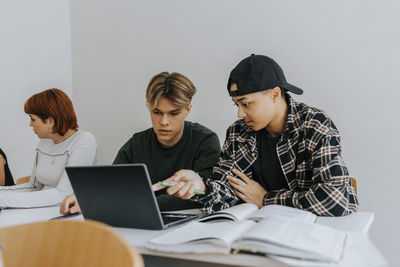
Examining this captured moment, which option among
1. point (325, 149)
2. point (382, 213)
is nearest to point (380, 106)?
point (382, 213)

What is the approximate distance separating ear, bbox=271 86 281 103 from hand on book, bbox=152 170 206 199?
41 centimetres

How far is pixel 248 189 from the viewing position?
4.93 ft

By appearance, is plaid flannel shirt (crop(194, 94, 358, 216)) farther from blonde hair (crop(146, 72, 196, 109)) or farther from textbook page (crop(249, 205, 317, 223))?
blonde hair (crop(146, 72, 196, 109))

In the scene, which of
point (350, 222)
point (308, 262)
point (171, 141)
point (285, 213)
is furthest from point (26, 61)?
point (308, 262)

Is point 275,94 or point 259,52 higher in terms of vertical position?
point 259,52

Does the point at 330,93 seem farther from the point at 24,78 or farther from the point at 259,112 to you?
the point at 24,78

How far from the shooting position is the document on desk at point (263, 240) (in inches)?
34.3

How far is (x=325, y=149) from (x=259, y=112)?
0.88ft

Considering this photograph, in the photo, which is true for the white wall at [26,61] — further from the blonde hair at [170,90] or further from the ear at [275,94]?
the ear at [275,94]

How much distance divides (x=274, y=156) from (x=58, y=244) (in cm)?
98

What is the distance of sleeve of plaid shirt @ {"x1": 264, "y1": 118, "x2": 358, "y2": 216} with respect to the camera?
129 centimetres

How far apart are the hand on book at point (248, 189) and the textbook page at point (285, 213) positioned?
181 mm

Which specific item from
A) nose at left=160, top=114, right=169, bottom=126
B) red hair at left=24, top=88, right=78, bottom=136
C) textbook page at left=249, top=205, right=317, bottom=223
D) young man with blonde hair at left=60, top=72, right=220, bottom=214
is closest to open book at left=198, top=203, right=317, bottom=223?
textbook page at left=249, top=205, right=317, bottom=223

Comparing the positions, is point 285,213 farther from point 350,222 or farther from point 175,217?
point 175,217
